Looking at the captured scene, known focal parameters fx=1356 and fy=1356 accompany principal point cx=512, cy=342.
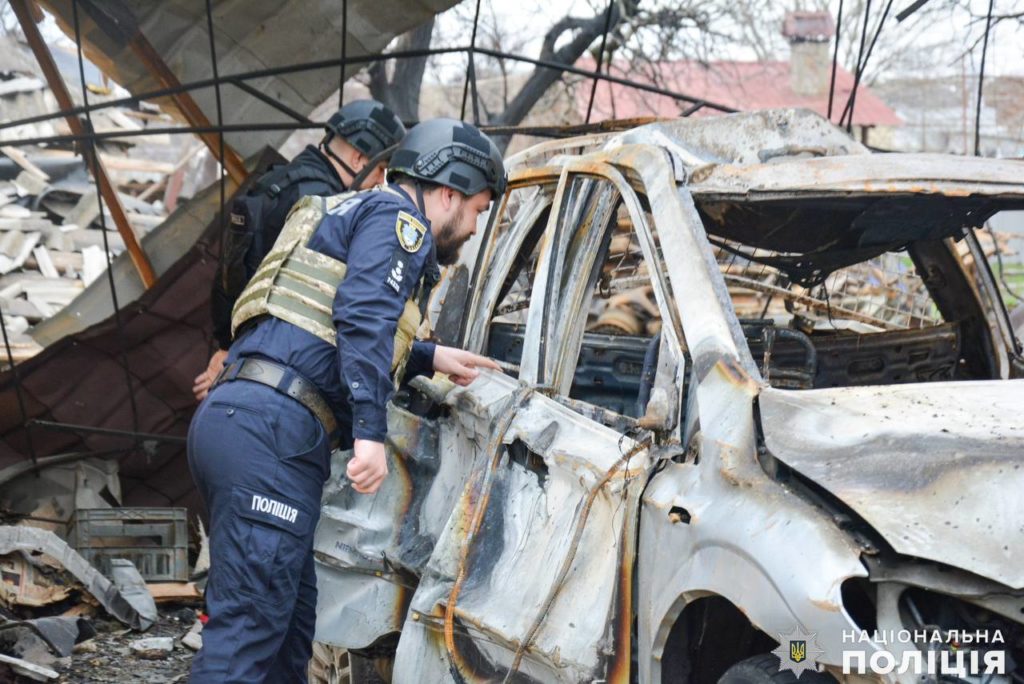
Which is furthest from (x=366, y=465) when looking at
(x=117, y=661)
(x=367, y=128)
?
(x=117, y=661)

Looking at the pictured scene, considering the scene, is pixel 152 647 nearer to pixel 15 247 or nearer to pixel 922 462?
pixel 922 462

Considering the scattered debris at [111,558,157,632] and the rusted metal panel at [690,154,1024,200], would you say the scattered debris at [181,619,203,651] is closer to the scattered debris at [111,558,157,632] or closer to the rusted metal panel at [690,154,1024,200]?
the scattered debris at [111,558,157,632]

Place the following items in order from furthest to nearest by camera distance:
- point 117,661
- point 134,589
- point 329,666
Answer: point 134,589
point 117,661
point 329,666

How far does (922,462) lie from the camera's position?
99.7 inches

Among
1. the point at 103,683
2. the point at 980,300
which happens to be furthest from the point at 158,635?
the point at 980,300

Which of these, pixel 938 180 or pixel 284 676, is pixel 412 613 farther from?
pixel 938 180

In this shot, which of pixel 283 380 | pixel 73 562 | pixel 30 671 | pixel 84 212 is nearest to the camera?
pixel 283 380

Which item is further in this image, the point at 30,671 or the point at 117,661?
the point at 117,661

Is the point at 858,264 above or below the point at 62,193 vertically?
below

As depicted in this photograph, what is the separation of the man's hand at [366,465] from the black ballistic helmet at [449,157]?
2.77 ft

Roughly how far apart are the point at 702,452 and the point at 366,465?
37.0 inches

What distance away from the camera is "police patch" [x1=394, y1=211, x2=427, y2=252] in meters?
3.61

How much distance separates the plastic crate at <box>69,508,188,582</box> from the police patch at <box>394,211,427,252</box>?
11.0ft

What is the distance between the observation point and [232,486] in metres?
3.53
